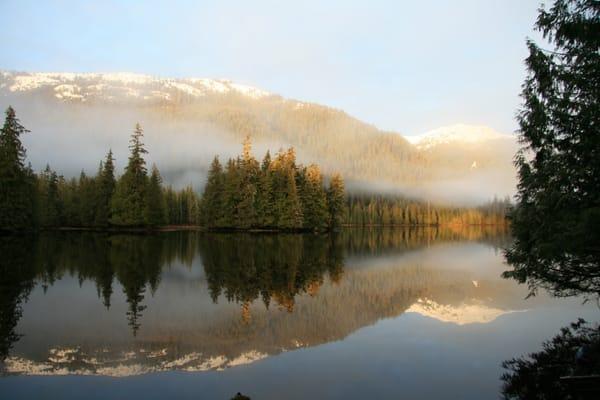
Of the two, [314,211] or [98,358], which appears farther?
[314,211]

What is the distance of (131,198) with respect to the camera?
65.6 meters

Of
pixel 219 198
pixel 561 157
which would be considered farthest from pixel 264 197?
pixel 561 157

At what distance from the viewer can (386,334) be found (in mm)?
13617

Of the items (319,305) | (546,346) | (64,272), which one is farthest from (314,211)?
(546,346)

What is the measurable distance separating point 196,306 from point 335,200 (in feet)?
236

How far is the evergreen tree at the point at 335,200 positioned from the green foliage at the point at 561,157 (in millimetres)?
72873

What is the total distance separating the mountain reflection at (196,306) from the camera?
431 inches

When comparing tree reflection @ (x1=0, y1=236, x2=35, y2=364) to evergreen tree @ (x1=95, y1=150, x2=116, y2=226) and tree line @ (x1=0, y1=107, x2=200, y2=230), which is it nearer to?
tree line @ (x1=0, y1=107, x2=200, y2=230)

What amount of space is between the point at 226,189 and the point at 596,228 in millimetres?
65812

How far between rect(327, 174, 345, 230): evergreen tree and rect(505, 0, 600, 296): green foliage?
2869 inches

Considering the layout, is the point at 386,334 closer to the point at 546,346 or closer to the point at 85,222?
the point at 546,346

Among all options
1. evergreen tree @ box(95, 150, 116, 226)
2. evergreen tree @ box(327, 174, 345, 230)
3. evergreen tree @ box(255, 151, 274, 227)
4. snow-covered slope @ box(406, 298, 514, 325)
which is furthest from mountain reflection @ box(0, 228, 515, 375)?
evergreen tree @ box(327, 174, 345, 230)

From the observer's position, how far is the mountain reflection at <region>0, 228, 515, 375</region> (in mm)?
10938

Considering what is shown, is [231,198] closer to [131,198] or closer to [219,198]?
[219,198]
